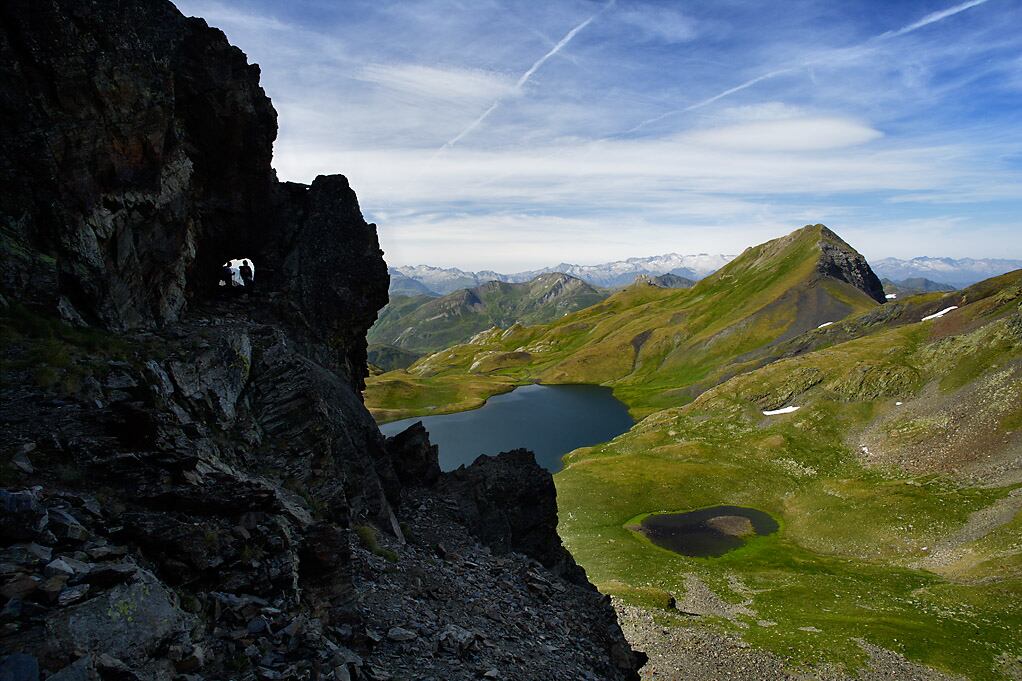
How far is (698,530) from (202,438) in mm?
81958

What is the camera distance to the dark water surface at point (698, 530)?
7819 cm

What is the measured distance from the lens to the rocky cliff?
12.8m

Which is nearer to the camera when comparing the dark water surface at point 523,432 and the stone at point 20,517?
the stone at point 20,517

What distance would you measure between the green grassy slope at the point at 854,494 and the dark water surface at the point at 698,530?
2.34 meters

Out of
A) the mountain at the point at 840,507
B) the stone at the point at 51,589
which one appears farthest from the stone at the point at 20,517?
the mountain at the point at 840,507

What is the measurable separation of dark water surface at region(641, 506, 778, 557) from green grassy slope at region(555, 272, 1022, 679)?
2.34 meters

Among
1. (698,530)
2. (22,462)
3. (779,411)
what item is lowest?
(698,530)

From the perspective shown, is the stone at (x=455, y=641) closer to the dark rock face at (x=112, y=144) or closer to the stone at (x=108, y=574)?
the stone at (x=108, y=574)

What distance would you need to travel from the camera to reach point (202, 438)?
1898 cm

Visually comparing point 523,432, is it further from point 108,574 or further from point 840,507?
point 108,574

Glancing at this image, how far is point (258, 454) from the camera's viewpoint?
24219 mm

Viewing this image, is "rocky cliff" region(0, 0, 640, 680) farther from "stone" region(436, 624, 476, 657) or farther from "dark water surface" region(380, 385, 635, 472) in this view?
"dark water surface" region(380, 385, 635, 472)

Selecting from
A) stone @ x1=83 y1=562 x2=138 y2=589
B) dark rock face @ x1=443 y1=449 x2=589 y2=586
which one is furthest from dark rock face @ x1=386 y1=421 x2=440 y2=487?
stone @ x1=83 y1=562 x2=138 y2=589

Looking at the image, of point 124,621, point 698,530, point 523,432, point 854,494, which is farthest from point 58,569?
point 523,432
